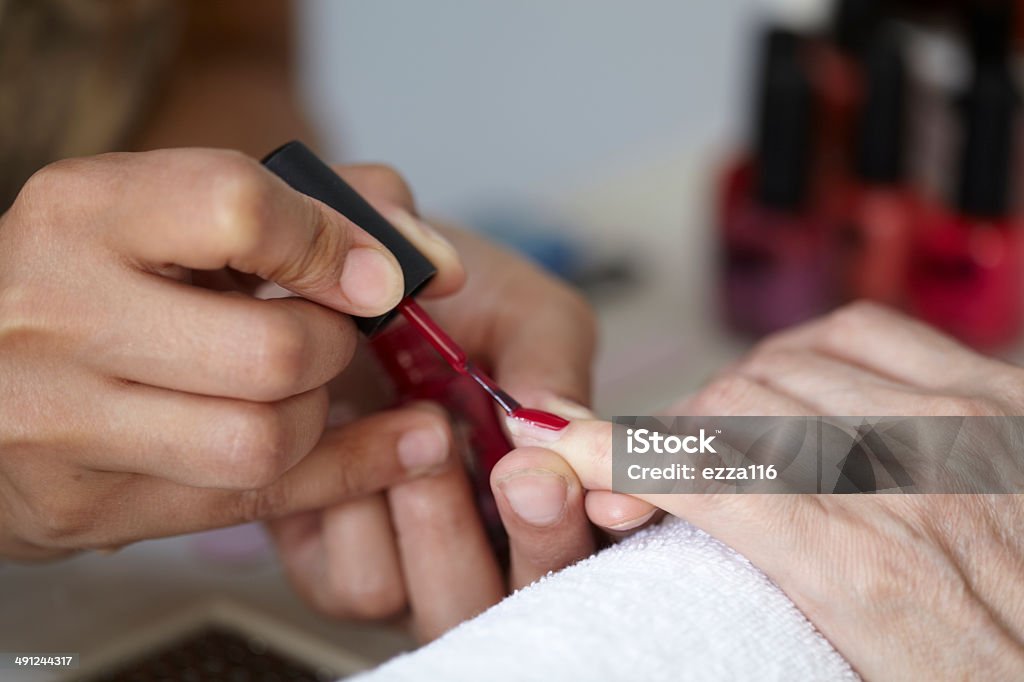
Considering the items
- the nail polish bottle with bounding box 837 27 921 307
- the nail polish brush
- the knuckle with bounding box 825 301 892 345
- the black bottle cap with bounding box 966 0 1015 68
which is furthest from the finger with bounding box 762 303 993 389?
the black bottle cap with bounding box 966 0 1015 68

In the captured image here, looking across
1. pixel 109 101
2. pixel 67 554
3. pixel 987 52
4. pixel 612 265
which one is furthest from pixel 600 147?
pixel 67 554

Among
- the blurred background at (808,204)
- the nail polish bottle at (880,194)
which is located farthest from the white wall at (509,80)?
the nail polish bottle at (880,194)

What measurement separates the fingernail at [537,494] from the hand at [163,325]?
4.3 inches

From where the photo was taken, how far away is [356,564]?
2.31 ft

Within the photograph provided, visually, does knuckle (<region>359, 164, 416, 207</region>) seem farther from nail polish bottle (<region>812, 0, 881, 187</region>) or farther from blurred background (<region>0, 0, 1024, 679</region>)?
nail polish bottle (<region>812, 0, 881, 187</region>)

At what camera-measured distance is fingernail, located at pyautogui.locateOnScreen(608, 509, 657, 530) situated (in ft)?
1.89

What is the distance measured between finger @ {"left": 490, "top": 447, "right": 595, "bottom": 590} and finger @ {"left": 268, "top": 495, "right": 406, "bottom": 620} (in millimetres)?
122

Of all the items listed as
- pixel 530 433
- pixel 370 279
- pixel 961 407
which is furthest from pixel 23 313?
pixel 961 407

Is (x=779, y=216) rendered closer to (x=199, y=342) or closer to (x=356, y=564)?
(x=356, y=564)

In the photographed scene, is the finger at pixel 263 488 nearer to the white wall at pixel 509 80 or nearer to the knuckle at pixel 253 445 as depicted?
the knuckle at pixel 253 445

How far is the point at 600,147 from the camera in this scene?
2395 millimetres

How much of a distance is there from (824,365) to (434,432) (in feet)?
0.83

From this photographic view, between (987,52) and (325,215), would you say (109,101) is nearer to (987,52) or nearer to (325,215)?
(325,215)

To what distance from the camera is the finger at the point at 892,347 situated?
69cm
